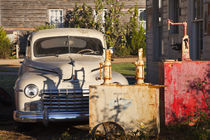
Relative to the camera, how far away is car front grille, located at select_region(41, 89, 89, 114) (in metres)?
6.84

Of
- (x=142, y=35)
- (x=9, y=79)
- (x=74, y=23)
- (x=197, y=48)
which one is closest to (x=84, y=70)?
(x=197, y=48)

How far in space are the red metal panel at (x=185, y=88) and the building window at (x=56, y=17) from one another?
79.9 ft

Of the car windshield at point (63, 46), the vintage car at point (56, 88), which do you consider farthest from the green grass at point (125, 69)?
the vintage car at point (56, 88)

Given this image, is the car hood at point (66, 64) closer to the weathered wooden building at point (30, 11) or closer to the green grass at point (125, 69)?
the green grass at point (125, 69)

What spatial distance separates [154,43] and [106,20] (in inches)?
574

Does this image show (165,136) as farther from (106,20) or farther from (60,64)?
(106,20)

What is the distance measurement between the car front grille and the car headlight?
0.12 m

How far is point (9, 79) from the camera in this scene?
52.5 feet

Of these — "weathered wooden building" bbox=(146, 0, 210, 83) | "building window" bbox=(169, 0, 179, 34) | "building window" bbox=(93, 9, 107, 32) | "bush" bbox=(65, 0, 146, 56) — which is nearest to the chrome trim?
"weathered wooden building" bbox=(146, 0, 210, 83)

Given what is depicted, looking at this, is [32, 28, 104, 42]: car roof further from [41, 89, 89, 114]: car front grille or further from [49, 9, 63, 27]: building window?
[49, 9, 63, 27]: building window

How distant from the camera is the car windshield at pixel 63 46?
8516mm

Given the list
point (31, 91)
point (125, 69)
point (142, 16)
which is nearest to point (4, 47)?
point (125, 69)

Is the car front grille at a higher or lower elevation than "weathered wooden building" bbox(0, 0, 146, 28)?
lower

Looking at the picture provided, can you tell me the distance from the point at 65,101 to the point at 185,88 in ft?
6.17
